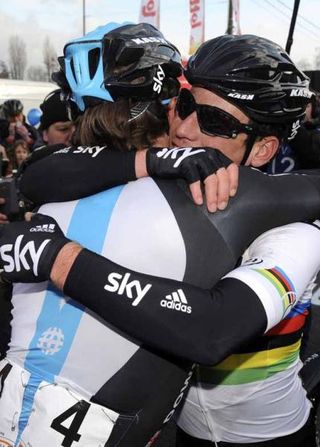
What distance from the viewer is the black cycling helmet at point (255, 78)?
150cm

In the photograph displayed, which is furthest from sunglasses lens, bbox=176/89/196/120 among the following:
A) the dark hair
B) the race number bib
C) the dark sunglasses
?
the race number bib

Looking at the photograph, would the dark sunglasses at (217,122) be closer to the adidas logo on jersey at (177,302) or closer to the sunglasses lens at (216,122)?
the sunglasses lens at (216,122)

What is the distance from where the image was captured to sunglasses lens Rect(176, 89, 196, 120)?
1.63m

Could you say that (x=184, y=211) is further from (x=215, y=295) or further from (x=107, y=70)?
(x=107, y=70)

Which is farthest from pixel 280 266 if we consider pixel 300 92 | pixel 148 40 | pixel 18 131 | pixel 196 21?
pixel 196 21

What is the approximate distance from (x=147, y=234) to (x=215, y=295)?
0.68 ft

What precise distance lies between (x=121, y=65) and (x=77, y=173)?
35 centimetres

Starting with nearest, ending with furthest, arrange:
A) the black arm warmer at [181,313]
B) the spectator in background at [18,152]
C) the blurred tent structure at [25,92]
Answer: the black arm warmer at [181,313] < the spectator in background at [18,152] < the blurred tent structure at [25,92]

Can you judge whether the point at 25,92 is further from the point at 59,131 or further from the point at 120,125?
the point at 120,125

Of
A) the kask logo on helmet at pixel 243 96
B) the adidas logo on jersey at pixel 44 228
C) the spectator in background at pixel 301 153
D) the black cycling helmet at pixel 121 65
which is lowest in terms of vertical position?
the spectator in background at pixel 301 153

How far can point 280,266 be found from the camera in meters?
1.18

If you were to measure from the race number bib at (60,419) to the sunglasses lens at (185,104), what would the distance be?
905mm

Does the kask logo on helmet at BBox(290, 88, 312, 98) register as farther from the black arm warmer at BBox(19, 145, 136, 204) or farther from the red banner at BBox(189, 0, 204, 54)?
the red banner at BBox(189, 0, 204, 54)

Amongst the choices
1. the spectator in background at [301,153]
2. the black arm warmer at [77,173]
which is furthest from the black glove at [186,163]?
the spectator in background at [301,153]
